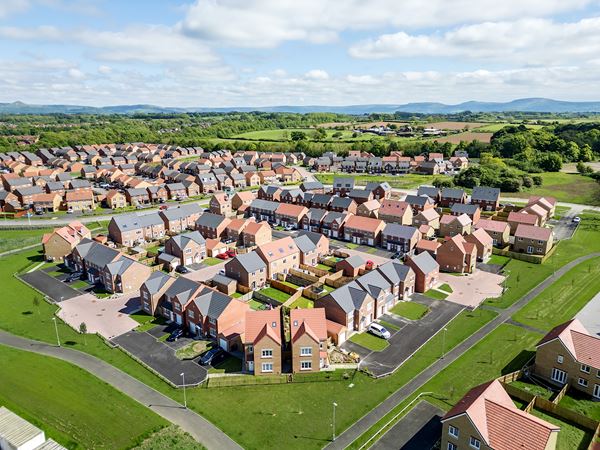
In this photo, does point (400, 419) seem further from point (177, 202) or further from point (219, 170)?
point (219, 170)

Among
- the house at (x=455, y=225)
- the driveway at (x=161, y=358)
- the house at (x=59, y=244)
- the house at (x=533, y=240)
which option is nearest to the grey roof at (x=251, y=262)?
the driveway at (x=161, y=358)

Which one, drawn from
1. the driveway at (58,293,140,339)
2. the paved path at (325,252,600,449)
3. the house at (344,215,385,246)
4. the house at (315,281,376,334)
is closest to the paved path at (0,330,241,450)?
the driveway at (58,293,140,339)

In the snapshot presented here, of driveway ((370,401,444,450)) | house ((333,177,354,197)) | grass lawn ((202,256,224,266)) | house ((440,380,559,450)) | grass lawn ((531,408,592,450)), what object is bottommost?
driveway ((370,401,444,450))

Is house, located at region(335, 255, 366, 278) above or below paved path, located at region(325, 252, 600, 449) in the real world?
above

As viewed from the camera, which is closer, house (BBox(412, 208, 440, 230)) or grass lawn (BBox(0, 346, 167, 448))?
grass lawn (BBox(0, 346, 167, 448))

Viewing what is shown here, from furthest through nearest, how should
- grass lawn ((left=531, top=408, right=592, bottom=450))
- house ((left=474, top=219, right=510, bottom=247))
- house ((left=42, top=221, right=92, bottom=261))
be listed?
house ((left=474, top=219, right=510, bottom=247)), house ((left=42, top=221, right=92, bottom=261)), grass lawn ((left=531, top=408, right=592, bottom=450))

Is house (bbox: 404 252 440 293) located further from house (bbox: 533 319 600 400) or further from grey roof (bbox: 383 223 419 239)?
house (bbox: 533 319 600 400)

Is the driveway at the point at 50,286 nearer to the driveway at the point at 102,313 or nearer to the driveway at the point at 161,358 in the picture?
the driveway at the point at 102,313
